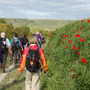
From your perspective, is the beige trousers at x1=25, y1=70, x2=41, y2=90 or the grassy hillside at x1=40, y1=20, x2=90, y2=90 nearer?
the grassy hillside at x1=40, y1=20, x2=90, y2=90

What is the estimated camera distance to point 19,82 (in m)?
6.18

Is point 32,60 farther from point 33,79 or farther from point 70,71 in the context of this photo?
point 70,71

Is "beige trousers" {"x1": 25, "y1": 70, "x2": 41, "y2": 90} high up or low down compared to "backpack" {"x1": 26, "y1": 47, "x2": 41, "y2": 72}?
down

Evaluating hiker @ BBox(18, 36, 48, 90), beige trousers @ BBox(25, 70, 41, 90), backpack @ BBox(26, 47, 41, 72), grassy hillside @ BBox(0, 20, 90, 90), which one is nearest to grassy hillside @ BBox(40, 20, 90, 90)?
grassy hillside @ BBox(0, 20, 90, 90)

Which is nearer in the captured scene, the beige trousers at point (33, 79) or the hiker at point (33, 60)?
the hiker at point (33, 60)

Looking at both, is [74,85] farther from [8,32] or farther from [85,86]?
[8,32]

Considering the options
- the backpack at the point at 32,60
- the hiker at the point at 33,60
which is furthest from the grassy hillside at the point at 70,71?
the backpack at the point at 32,60

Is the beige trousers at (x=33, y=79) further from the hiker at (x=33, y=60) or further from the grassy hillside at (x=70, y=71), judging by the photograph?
the grassy hillside at (x=70, y=71)

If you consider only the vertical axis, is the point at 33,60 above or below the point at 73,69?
above

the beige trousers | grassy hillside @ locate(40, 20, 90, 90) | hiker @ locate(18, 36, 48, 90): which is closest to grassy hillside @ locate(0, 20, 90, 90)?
grassy hillside @ locate(40, 20, 90, 90)

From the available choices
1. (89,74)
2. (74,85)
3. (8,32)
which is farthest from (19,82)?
(8,32)

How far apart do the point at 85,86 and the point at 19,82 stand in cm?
361

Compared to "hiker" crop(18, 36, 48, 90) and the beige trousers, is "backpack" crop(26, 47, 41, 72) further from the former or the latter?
the beige trousers

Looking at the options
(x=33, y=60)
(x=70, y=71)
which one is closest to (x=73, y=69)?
(x=70, y=71)
